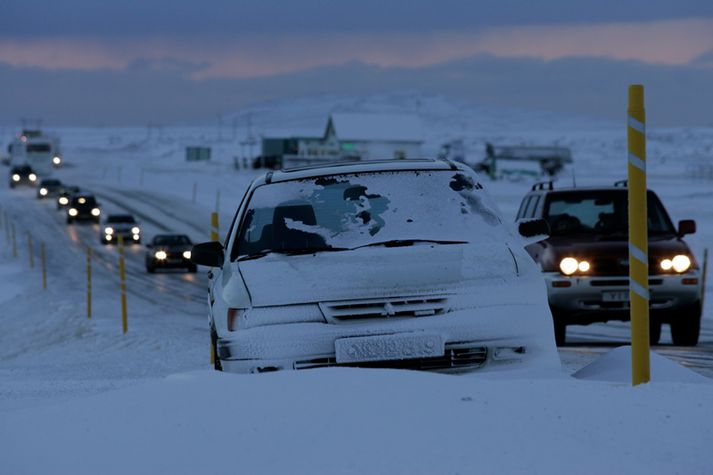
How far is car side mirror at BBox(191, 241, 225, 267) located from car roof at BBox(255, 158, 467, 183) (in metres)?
0.56

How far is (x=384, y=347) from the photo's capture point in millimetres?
7137

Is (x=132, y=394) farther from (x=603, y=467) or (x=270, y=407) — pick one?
(x=603, y=467)

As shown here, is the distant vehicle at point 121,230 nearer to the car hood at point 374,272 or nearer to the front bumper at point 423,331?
the car hood at point 374,272

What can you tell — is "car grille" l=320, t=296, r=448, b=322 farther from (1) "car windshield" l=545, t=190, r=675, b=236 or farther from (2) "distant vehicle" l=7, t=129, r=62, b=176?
→ (2) "distant vehicle" l=7, t=129, r=62, b=176

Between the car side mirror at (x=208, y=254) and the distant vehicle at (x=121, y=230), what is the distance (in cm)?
4505

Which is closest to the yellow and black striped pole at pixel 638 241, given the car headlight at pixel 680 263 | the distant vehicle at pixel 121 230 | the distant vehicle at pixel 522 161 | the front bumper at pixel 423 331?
the front bumper at pixel 423 331

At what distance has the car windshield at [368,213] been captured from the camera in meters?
8.09

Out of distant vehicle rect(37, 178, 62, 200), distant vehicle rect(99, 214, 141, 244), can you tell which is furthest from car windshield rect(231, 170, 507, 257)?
distant vehicle rect(37, 178, 62, 200)

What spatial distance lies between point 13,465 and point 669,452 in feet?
9.42

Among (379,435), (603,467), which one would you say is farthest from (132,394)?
(603,467)

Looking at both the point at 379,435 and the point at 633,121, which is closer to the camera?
the point at 379,435

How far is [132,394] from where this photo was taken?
6.50 meters

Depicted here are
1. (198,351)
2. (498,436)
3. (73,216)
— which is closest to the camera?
(498,436)

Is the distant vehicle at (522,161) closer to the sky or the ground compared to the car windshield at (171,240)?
closer to the sky
